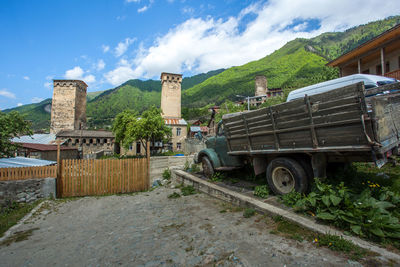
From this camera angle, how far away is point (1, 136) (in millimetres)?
9953

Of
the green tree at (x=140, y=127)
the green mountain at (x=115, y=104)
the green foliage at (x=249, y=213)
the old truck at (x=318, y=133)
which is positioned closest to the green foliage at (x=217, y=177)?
the old truck at (x=318, y=133)

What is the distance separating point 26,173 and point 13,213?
163 cm

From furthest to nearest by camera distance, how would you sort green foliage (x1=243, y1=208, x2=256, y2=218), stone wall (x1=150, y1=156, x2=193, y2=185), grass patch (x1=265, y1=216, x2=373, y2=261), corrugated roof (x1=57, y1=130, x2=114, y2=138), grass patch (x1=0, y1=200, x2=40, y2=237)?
corrugated roof (x1=57, y1=130, x2=114, y2=138)
stone wall (x1=150, y1=156, x2=193, y2=185)
grass patch (x1=0, y1=200, x2=40, y2=237)
green foliage (x1=243, y1=208, x2=256, y2=218)
grass patch (x1=265, y1=216, x2=373, y2=261)

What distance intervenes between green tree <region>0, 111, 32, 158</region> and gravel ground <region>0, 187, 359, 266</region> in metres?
6.64

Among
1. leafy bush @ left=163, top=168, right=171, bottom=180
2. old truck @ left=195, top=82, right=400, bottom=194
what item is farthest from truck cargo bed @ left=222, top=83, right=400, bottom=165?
leafy bush @ left=163, top=168, right=171, bottom=180

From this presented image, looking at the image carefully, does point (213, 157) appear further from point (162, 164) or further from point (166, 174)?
point (162, 164)

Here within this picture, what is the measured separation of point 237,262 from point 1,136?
1296cm

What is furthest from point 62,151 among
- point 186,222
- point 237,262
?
point 237,262

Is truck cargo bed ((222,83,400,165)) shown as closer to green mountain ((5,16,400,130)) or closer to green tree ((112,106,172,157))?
green tree ((112,106,172,157))

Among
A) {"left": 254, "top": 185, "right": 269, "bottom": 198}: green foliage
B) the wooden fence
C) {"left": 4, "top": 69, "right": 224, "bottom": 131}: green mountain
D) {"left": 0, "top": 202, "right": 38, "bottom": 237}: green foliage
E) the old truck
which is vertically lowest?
{"left": 0, "top": 202, "right": 38, "bottom": 237}: green foliage

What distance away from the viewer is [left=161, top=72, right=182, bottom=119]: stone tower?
4344cm

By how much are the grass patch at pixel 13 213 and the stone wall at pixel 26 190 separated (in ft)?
0.83

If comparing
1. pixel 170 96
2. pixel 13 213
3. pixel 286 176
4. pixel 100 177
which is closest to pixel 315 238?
pixel 286 176

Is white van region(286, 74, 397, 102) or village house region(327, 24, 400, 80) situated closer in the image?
white van region(286, 74, 397, 102)
